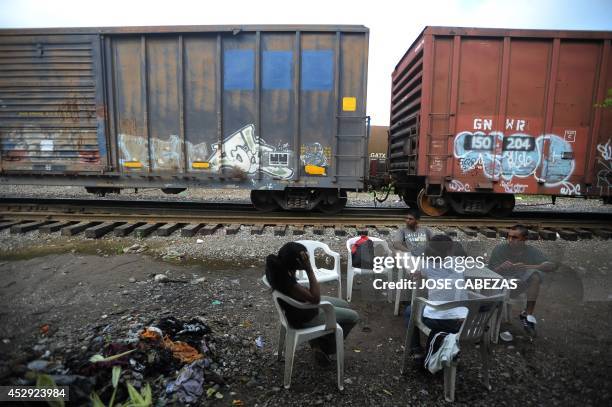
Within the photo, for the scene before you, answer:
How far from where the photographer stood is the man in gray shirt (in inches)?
Answer: 135

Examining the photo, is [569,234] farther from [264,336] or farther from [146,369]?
[146,369]

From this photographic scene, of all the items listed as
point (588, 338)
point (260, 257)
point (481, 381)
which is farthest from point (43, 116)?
point (588, 338)

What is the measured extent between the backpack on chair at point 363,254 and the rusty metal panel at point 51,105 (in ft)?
18.6

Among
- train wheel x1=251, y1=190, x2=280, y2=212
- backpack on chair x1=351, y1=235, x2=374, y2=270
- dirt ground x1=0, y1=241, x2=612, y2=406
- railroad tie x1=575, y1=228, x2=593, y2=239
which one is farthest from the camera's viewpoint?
train wheel x1=251, y1=190, x2=280, y2=212

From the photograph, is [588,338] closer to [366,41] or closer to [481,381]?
[481,381]

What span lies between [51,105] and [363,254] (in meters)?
7.09

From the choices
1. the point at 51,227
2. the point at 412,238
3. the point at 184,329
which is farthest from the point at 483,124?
the point at 51,227

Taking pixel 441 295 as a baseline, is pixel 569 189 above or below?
above

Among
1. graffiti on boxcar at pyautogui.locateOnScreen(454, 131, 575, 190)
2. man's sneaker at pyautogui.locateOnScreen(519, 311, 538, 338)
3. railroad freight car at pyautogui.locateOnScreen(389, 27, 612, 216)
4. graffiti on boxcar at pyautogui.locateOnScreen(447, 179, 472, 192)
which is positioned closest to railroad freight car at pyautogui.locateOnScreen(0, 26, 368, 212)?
railroad freight car at pyautogui.locateOnScreen(389, 27, 612, 216)

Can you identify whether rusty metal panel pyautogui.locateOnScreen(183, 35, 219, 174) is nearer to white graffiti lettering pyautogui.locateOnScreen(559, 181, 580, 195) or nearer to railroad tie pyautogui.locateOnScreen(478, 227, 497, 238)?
railroad tie pyautogui.locateOnScreen(478, 227, 497, 238)

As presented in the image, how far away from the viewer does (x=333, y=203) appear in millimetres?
6551

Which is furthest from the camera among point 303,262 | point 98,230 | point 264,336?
point 98,230

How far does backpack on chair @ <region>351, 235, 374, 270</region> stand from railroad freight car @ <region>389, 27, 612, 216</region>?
10.3 ft

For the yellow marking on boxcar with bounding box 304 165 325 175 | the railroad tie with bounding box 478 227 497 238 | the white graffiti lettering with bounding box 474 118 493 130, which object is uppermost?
the white graffiti lettering with bounding box 474 118 493 130
